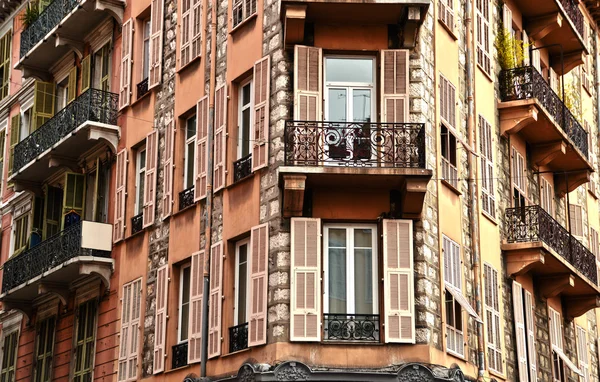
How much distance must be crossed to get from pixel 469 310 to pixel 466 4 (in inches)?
284

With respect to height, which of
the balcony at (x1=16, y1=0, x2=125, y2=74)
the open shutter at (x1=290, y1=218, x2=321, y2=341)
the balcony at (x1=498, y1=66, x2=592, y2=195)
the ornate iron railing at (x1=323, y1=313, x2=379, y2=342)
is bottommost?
the ornate iron railing at (x1=323, y1=313, x2=379, y2=342)

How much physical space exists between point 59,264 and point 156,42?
576cm

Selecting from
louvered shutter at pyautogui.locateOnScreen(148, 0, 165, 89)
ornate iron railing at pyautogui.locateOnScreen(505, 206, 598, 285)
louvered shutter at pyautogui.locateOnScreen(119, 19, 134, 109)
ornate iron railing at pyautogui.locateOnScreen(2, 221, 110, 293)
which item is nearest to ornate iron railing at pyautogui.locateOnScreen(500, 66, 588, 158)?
ornate iron railing at pyautogui.locateOnScreen(505, 206, 598, 285)

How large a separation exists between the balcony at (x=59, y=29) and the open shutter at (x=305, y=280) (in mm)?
10354

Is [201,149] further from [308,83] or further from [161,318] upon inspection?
[161,318]

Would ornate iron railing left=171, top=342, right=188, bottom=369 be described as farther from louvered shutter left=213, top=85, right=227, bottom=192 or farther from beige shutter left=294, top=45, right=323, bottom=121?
beige shutter left=294, top=45, right=323, bottom=121

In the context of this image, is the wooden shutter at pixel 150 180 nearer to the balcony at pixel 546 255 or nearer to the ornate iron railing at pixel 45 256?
the ornate iron railing at pixel 45 256

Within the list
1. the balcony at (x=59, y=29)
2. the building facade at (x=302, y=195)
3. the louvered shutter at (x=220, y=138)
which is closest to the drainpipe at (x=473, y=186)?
the building facade at (x=302, y=195)

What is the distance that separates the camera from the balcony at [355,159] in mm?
22344

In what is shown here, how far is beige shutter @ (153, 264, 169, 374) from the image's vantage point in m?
25.6

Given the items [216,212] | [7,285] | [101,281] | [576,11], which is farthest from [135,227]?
[576,11]

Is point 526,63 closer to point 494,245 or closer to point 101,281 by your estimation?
point 494,245

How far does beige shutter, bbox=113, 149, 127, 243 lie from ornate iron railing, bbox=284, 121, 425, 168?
7.14m

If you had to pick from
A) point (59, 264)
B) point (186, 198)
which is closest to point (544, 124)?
point (186, 198)
